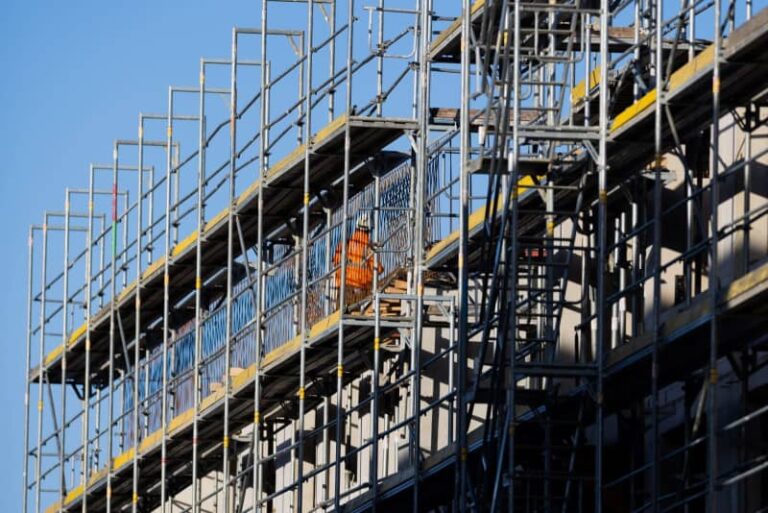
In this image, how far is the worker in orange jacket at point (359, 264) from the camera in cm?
3525

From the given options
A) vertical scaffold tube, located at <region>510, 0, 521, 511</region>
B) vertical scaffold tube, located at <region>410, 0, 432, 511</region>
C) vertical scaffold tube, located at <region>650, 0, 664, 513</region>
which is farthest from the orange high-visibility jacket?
vertical scaffold tube, located at <region>650, 0, 664, 513</region>

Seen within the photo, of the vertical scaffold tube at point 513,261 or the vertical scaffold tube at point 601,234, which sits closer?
the vertical scaffold tube at point 601,234

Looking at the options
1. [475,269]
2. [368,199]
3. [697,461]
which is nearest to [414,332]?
[475,269]

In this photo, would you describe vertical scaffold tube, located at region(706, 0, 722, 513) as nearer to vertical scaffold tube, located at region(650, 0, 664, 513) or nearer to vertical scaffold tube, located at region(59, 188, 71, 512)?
vertical scaffold tube, located at region(650, 0, 664, 513)

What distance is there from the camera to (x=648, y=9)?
30047mm

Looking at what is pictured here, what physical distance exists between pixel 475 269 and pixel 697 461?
6727 millimetres

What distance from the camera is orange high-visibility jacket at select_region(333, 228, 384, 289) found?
3528 cm

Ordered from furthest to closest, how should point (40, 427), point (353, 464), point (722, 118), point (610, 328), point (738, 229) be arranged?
1. point (40, 427)
2. point (353, 464)
3. point (610, 328)
4. point (722, 118)
5. point (738, 229)

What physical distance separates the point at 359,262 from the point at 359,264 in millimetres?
68

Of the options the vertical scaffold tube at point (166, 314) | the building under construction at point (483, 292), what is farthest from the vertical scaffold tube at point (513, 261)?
the vertical scaffold tube at point (166, 314)

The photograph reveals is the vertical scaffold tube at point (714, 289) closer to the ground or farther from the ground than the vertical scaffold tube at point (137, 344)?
closer to the ground

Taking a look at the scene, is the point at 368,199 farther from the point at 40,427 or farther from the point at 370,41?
the point at 40,427

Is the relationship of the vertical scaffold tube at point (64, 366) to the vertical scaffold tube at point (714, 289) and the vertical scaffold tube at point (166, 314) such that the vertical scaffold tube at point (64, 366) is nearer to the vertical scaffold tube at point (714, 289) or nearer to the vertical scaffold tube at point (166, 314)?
the vertical scaffold tube at point (166, 314)

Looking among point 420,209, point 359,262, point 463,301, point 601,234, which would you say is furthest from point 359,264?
point 601,234
